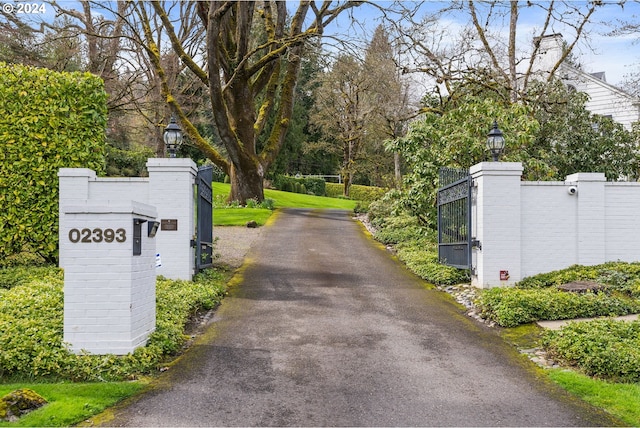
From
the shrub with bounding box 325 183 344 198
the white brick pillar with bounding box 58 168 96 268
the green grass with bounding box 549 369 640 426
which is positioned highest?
the shrub with bounding box 325 183 344 198

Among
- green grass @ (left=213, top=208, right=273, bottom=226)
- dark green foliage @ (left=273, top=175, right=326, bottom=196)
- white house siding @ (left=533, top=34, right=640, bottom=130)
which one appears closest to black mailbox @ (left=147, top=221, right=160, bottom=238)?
green grass @ (left=213, top=208, right=273, bottom=226)

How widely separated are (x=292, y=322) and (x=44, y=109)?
622 cm

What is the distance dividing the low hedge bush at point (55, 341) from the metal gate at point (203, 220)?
2.21 meters

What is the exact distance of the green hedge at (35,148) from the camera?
10.1 metres

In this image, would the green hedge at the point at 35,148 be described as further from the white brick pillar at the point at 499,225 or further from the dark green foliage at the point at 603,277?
the dark green foliage at the point at 603,277

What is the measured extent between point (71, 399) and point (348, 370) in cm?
266

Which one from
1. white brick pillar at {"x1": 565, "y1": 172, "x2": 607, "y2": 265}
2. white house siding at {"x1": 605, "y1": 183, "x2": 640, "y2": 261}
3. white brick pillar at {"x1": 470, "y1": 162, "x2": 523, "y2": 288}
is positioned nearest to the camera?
white brick pillar at {"x1": 470, "y1": 162, "x2": 523, "y2": 288}

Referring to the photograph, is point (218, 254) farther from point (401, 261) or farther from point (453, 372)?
point (453, 372)

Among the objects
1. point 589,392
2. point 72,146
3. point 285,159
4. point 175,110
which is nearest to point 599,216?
point 589,392

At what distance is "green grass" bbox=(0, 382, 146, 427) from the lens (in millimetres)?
4461

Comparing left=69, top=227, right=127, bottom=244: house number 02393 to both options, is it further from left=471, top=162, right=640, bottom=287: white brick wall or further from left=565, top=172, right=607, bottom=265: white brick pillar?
left=565, top=172, right=607, bottom=265: white brick pillar

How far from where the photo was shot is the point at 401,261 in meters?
13.2

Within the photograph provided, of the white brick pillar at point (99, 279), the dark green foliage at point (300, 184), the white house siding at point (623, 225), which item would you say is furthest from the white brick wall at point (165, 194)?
the dark green foliage at point (300, 184)

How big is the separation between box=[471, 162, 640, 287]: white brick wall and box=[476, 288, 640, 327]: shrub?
5.08ft
